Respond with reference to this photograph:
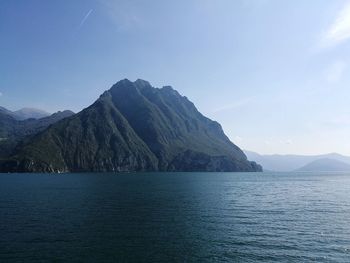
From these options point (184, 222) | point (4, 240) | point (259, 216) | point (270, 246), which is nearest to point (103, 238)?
point (4, 240)

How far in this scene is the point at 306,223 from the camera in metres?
75.7

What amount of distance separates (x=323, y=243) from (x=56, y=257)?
41.2 metres

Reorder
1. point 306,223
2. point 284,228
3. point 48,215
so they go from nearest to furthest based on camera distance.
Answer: point 284,228
point 306,223
point 48,215

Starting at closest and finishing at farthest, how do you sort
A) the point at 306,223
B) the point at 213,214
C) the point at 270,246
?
the point at 270,246 < the point at 306,223 < the point at 213,214

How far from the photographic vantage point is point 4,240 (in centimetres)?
5669

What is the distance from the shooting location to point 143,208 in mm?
97250

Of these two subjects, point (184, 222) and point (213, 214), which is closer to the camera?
point (184, 222)

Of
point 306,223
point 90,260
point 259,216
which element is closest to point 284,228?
point 306,223

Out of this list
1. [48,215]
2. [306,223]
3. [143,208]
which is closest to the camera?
[306,223]

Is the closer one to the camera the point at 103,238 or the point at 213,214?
the point at 103,238

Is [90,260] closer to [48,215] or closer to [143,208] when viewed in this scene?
[48,215]

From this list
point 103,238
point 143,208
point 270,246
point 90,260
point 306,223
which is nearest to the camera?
point 90,260

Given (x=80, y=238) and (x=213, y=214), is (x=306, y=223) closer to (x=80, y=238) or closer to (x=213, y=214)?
(x=213, y=214)

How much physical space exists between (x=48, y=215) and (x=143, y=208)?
1005 inches
